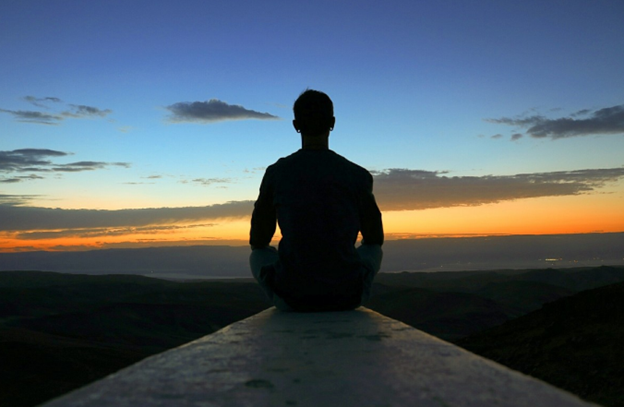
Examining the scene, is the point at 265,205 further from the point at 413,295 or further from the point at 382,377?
the point at 413,295

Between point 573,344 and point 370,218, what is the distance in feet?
31.5

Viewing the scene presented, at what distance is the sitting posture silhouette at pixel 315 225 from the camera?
2758 millimetres

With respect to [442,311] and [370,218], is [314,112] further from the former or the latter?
[442,311]

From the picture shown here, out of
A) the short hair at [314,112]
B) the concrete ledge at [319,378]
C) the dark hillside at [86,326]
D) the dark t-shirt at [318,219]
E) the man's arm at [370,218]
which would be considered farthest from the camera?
the dark hillside at [86,326]

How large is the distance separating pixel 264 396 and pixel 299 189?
1964mm

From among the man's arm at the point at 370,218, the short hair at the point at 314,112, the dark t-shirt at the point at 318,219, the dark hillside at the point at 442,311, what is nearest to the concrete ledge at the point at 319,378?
the dark t-shirt at the point at 318,219

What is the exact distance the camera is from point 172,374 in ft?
3.89

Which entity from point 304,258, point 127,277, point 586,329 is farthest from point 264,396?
point 127,277

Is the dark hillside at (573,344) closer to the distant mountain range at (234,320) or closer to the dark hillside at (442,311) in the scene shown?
the distant mountain range at (234,320)

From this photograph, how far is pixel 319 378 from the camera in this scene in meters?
1.14

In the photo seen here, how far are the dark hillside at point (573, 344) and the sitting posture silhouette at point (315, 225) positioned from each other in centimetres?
744

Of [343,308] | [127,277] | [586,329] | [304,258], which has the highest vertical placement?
[304,258]

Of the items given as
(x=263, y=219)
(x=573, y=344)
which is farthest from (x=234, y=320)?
(x=263, y=219)

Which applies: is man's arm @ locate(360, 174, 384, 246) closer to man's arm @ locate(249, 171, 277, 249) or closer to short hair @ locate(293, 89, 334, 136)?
short hair @ locate(293, 89, 334, 136)
